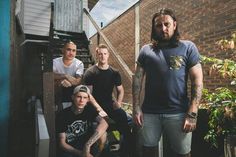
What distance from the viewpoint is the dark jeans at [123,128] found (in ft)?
11.4

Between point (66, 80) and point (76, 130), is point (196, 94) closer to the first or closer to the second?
point (76, 130)

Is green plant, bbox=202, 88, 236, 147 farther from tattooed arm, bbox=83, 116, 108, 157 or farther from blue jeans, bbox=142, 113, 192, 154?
tattooed arm, bbox=83, 116, 108, 157

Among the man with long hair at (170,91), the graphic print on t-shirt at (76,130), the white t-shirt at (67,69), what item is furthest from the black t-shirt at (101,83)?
the man with long hair at (170,91)

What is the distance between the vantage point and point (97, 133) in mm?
3207

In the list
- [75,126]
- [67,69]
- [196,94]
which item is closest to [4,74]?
[67,69]

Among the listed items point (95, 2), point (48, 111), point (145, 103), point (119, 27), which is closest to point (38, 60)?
point (95, 2)

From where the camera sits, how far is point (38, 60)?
8461 millimetres

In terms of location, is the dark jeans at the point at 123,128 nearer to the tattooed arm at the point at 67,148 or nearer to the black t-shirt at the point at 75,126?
the black t-shirt at the point at 75,126

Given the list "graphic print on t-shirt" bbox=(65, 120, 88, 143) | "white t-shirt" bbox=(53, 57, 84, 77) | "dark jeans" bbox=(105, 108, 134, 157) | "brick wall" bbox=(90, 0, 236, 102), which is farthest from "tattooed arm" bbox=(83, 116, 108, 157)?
"brick wall" bbox=(90, 0, 236, 102)

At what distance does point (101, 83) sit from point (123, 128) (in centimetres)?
76

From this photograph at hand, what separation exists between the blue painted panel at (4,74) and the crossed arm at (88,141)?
1099 mm

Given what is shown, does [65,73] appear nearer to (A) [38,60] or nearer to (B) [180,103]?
(B) [180,103]

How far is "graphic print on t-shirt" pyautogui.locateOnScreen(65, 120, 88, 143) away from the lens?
313 centimetres

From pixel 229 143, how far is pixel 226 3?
355 cm
